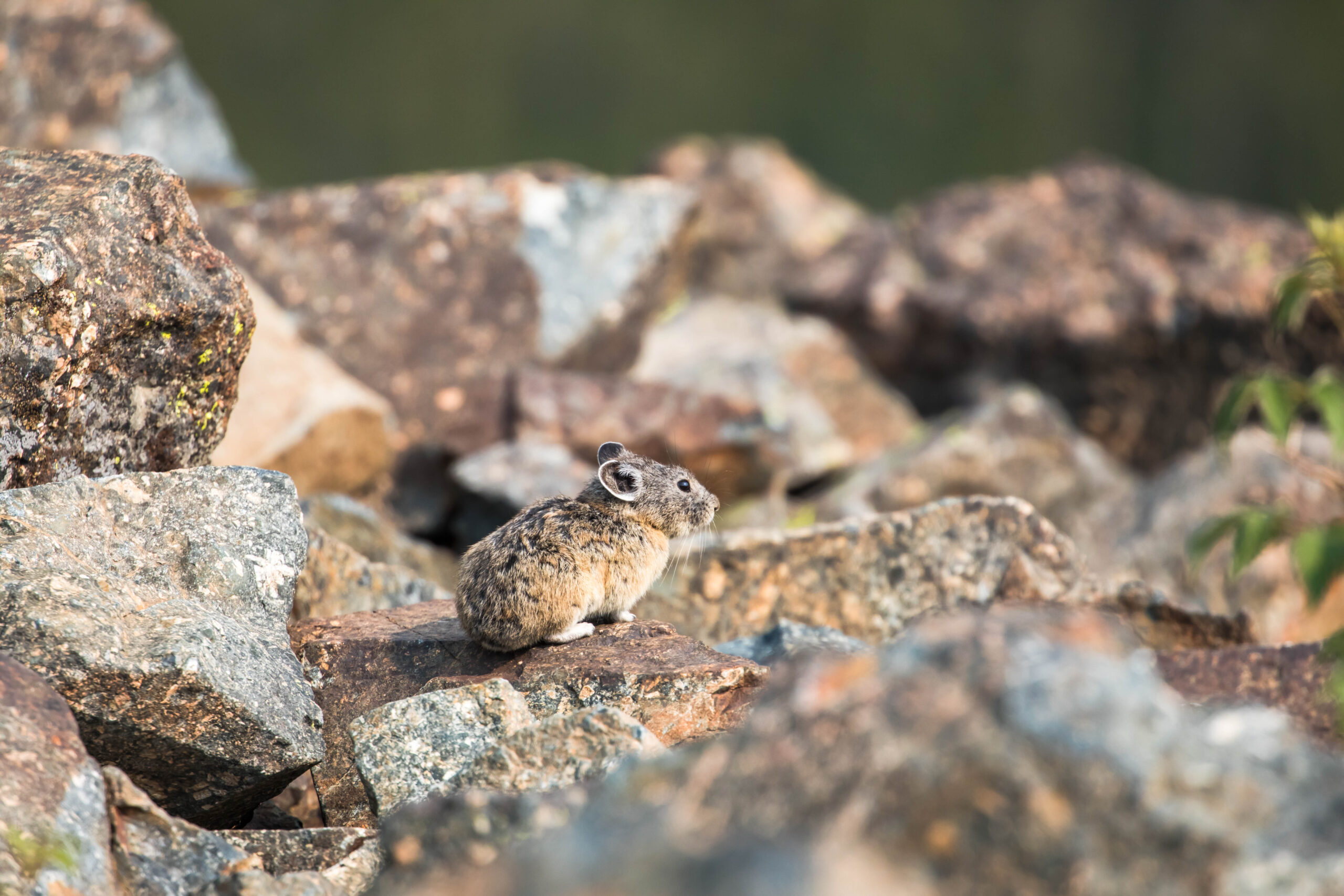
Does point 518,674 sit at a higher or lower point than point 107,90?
lower

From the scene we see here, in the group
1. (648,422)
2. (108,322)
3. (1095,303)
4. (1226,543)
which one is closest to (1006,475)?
(1226,543)

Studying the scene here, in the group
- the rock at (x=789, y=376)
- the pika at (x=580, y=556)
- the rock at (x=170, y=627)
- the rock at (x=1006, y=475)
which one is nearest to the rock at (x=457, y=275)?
the rock at (x=789, y=376)

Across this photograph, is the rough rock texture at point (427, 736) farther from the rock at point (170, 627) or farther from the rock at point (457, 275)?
the rock at point (457, 275)

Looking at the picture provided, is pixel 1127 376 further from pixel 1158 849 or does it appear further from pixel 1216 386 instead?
pixel 1158 849

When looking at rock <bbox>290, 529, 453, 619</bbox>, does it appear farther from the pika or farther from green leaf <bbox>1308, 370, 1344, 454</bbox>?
green leaf <bbox>1308, 370, 1344, 454</bbox>

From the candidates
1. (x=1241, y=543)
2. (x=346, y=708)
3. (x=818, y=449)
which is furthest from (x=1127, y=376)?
(x=346, y=708)

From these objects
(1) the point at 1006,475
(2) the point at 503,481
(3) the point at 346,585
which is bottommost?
(1) the point at 1006,475

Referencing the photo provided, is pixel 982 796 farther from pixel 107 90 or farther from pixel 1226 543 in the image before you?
pixel 107 90

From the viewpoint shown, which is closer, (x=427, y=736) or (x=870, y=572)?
(x=427, y=736)
